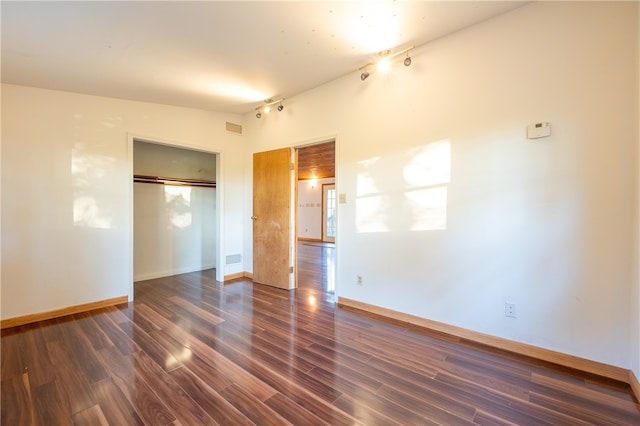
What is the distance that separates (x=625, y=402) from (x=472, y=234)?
134cm

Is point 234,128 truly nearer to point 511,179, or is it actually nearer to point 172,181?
point 172,181

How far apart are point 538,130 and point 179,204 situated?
520 centimetres

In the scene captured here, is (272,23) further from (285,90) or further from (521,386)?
(521,386)

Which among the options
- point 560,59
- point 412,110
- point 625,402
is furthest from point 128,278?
point 560,59

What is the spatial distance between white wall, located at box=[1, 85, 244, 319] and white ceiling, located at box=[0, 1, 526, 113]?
299 mm

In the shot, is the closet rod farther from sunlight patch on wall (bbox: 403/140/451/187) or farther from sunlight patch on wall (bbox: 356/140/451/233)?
sunlight patch on wall (bbox: 403/140/451/187)

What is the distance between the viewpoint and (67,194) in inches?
118

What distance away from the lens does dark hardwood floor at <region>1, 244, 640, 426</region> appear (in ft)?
5.00

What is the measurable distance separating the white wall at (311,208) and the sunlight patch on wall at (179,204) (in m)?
5.48

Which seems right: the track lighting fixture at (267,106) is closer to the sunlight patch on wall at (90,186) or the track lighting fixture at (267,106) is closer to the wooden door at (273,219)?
the wooden door at (273,219)

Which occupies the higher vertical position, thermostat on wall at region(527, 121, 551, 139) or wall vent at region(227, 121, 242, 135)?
wall vent at region(227, 121, 242, 135)

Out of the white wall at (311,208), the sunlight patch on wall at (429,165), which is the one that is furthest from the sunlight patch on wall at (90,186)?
the white wall at (311,208)

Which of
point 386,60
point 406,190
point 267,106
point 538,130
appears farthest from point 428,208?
point 267,106

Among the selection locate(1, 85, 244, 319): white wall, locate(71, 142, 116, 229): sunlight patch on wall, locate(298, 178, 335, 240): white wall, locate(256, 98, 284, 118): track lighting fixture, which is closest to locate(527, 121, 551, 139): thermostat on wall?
locate(256, 98, 284, 118): track lighting fixture
